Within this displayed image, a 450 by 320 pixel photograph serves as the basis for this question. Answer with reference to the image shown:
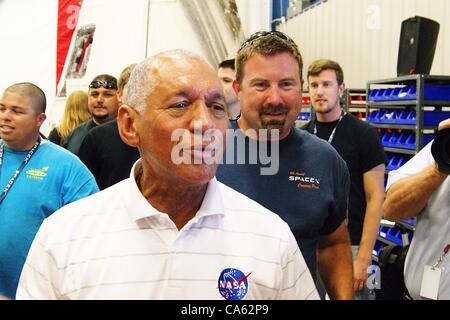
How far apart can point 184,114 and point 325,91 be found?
5.35ft

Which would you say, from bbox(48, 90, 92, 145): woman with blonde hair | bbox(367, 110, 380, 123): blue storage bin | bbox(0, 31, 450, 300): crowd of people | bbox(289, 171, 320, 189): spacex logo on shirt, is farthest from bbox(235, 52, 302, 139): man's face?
bbox(367, 110, 380, 123): blue storage bin

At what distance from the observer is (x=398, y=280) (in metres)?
1.38

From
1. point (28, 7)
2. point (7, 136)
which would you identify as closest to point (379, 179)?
point (7, 136)

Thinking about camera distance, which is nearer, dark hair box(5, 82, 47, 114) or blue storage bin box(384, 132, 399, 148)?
dark hair box(5, 82, 47, 114)

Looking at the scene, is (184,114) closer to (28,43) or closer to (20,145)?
(20,145)

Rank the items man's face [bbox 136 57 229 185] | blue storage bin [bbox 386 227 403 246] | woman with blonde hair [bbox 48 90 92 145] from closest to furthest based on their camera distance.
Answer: man's face [bbox 136 57 229 185] → blue storage bin [bbox 386 227 403 246] → woman with blonde hair [bbox 48 90 92 145]

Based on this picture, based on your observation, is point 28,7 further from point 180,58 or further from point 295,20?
point 180,58

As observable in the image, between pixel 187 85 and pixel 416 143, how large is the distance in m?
2.24

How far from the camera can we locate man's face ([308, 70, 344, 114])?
219cm

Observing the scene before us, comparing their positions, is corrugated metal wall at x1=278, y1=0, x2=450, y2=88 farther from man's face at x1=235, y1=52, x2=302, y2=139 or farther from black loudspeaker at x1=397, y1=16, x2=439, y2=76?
man's face at x1=235, y1=52, x2=302, y2=139

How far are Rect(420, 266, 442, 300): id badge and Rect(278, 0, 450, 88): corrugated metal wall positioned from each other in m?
2.39

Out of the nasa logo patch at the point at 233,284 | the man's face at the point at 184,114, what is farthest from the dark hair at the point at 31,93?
the nasa logo patch at the point at 233,284

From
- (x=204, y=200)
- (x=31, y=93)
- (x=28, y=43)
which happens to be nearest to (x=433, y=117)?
(x=31, y=93)

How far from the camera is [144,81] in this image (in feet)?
2.40
